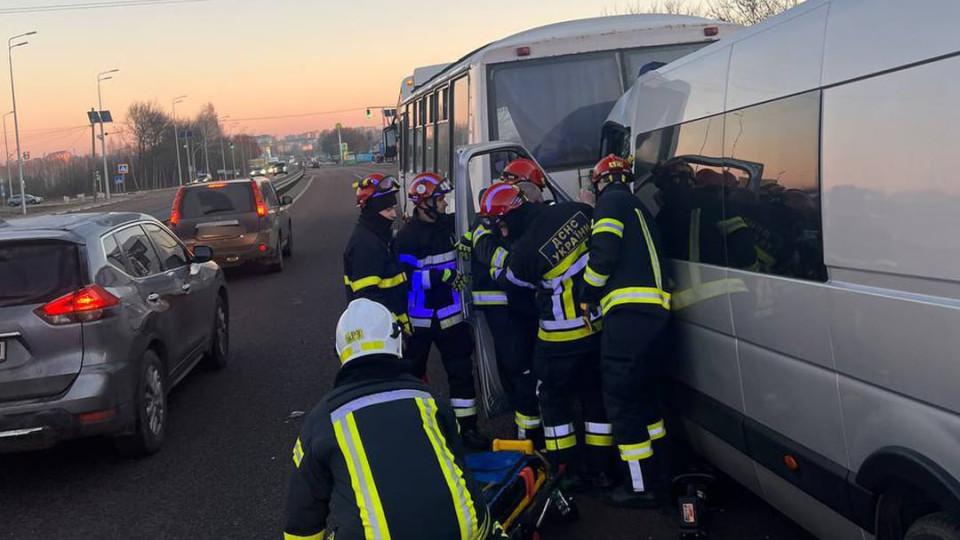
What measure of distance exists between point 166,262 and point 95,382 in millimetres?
2066

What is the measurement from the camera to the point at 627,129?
5.98 meters

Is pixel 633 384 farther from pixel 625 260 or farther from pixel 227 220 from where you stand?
pixel 227 220

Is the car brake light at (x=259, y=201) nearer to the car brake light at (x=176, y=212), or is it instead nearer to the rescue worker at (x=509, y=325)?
the car brake light at (x=176, y=212)

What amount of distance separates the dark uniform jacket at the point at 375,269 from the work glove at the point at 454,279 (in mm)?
286

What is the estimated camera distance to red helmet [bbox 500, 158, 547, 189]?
593cm

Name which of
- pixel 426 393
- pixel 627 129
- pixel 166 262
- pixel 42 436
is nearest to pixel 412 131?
pixel 166 262

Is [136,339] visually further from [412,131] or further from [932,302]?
[412,131]

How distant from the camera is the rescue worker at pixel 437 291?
589cm

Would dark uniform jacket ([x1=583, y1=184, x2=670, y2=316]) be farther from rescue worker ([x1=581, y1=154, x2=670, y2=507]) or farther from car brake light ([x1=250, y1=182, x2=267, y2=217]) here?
car brake light ([x1=250, y1=182, x2=267, y2=217])

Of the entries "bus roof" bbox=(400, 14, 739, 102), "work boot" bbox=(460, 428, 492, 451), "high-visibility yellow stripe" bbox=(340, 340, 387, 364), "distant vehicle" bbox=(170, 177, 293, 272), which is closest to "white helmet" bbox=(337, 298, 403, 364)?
"high-visibility yellow stripe" bbox=(340, 340, 387, 364)

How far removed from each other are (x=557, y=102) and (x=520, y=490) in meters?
5.36

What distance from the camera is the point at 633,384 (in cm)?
471

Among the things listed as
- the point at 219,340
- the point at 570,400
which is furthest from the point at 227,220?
the point at 570,400

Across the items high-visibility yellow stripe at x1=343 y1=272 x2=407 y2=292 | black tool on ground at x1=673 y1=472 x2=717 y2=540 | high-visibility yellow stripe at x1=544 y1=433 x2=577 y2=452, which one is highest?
high-visibility yellow stripe at x1=343 y1=272 x2=407 y2=292
